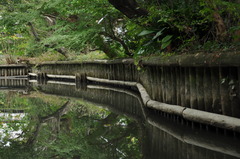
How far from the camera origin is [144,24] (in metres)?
6.02

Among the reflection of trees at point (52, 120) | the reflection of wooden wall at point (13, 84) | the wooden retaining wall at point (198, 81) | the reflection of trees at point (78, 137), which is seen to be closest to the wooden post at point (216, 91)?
the wooden retaining wall at point (198, 81)

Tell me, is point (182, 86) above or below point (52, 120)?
above

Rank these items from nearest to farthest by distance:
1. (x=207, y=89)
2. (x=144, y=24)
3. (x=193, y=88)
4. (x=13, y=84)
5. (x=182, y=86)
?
(x=207, y=89)
(x=193, y=88)
(x=182, y=86)
(x=144, y=24)
(x=13, y=84)

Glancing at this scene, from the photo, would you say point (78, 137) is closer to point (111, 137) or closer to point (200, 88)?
point (111, 137)

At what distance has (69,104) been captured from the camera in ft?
23.3

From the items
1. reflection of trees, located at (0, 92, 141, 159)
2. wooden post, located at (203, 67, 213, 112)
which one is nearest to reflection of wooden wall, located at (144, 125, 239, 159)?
reflection of trees, located at (0, 92, 141, 159)

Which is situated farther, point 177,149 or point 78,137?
point 78,137

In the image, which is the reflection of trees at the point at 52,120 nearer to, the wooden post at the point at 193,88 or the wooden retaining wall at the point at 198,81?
the wooden retaining wall at the point at 198,81

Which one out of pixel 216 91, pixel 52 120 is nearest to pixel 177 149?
pixel 216 91

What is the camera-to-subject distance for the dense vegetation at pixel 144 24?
4348 mm

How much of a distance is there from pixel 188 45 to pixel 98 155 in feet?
7.97

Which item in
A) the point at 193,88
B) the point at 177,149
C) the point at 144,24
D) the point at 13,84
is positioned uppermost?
the point at 144,24

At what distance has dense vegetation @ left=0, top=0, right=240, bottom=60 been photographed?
4.35 meters

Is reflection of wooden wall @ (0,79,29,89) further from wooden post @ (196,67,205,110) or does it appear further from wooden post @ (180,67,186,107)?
wooden post @ (196,67,205,110)
